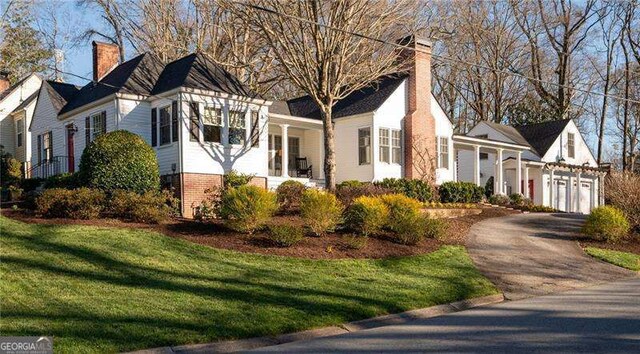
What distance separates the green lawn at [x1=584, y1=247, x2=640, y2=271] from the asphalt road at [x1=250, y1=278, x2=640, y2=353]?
17.6 ft

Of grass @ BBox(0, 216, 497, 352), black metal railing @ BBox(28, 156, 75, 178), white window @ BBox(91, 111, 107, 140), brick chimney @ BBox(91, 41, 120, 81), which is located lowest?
grass @ BBox(0, 216, 497, 352)

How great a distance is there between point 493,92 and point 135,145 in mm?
35508

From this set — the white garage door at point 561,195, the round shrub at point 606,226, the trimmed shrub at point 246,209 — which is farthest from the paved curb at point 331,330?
the white garage door at point 561,195

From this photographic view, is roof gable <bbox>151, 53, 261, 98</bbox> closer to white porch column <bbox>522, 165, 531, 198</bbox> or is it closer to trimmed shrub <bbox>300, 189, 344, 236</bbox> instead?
trimmed shrub <bbox>300, 189, 344, 236</bbox>

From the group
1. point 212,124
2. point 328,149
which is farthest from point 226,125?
point 328,149

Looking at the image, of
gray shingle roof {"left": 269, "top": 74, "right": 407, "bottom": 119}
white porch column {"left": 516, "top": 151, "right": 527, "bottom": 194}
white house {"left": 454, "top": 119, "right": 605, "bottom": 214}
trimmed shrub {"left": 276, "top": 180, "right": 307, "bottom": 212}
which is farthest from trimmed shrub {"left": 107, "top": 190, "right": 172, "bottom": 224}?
white house {"left": 454, "top": 119, "right": 605, "bottom": 214}

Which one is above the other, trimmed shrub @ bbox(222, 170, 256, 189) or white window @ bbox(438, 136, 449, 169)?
white window @ bbox(438, 136, 449, 169)

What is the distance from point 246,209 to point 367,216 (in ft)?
10.0

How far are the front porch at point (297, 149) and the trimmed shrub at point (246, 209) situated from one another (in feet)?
34.9

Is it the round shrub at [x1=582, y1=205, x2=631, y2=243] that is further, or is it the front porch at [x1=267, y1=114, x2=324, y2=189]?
the front porch at [x1=267, y1=114, x2=324, y2=189]

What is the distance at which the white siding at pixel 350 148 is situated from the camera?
1053 inches

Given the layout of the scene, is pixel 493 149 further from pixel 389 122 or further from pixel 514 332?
pixel 514 332

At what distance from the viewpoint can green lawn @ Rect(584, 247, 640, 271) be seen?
55.3 feet

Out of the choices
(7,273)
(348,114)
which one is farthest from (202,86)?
(7,273)
